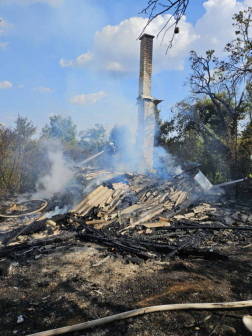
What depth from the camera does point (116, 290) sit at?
4176mm

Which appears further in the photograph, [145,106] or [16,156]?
[145,106]

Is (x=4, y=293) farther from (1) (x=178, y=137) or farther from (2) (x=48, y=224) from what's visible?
(1) (x=178, y=137)

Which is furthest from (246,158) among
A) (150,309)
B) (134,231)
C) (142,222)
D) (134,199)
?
(150,309)

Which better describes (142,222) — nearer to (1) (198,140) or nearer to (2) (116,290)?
(2) (116,290)

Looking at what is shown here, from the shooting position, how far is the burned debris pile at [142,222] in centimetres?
626

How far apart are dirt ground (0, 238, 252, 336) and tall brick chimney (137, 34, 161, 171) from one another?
9994 millimetres

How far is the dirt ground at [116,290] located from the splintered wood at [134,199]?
111 inches

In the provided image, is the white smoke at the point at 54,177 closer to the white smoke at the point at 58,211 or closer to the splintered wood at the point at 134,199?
the splintered wood at the point at 134,199

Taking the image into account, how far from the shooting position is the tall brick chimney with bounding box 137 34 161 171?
1496 cm

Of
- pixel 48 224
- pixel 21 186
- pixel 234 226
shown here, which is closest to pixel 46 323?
pixel 48 224

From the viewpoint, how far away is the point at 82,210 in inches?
356

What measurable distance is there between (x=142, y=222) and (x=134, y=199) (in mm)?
1952

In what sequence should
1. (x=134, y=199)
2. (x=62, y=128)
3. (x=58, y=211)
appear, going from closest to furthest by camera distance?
(x=58, y=211) < (x=134, y=199) < (x=62, y=128)

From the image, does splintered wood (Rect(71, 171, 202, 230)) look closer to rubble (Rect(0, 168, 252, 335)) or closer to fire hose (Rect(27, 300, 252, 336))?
rubble (Rect(0, 168, 252, 335))
